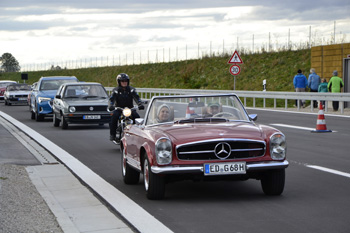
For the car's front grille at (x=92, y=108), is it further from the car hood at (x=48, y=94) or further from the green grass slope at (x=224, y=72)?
the green grass slope at (x=224, y=72)

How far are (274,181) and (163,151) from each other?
1.44m

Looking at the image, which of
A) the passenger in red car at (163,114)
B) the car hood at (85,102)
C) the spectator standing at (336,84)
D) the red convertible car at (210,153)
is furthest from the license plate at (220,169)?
the spectator standing at (336,84)

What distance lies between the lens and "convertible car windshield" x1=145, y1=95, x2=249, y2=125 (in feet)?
30.8

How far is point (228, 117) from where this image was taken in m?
9.45

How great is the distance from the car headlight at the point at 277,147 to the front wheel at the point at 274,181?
21 cm

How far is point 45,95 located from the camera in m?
27.0

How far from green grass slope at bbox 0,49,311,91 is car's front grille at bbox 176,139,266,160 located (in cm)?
4393

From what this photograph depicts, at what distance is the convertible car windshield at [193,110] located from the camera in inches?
369

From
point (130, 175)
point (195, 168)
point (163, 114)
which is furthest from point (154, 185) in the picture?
point (130, 175)

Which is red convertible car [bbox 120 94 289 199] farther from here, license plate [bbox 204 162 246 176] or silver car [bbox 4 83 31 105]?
silver car [bbox 4 83 31 105]

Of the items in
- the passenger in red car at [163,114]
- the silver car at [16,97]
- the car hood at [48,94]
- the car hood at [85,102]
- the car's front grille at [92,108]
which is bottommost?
the silver car at [16,97]

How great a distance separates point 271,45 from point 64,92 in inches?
1747

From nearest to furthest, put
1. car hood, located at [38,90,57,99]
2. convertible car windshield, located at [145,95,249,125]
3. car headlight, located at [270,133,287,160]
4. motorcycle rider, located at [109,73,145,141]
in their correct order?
car headlight, located at [270,133,287,160]
convertible car windshield, located at [145,95,249,125]
motorcycle rider, located at [109,73,145,141]
car hood, located at [38,90,57,99]

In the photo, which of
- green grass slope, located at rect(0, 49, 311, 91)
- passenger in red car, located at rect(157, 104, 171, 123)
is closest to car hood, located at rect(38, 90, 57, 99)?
passenger in red car, located at rect(157, 104, 171, 123)
